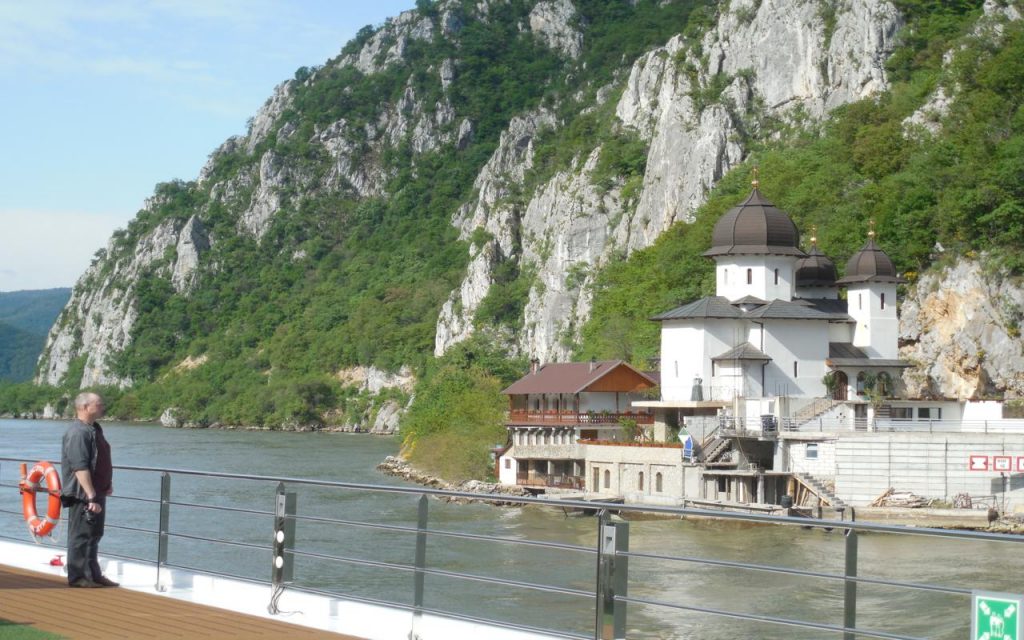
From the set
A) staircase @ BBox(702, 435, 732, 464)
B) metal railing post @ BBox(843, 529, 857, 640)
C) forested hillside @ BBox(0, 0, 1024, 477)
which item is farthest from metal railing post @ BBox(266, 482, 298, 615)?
forested hillside @ BBox(0, 0, 1024, 477)

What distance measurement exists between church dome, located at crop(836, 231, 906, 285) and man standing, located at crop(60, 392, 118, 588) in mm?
49439

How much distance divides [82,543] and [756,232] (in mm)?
47734

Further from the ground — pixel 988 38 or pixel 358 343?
pixel 988 38

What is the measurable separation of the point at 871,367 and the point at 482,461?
19817mm

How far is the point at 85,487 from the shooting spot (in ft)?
36.6

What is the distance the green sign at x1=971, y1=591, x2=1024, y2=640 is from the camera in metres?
6.85

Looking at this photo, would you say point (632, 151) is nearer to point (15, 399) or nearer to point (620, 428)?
point (620, 428)

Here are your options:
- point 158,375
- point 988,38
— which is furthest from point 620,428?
point 158,375

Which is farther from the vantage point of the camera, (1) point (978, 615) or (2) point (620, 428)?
(2) point (620, 428)

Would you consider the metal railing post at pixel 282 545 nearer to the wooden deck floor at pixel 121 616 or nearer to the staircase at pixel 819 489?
the wooden deck floor at pixel 121 616

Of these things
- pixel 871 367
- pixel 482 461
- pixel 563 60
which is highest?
pixel 563 60

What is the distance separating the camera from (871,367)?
178ft

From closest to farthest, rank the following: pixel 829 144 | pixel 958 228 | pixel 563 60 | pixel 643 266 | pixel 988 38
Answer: pixel 958 228
pixel 988 38
pixel 829 144
pixel 643 266
pixel 563 60

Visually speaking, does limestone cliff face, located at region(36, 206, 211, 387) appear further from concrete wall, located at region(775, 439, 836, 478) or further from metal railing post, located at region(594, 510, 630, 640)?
metal railing post, located at region(594, 510, 630, 640)
